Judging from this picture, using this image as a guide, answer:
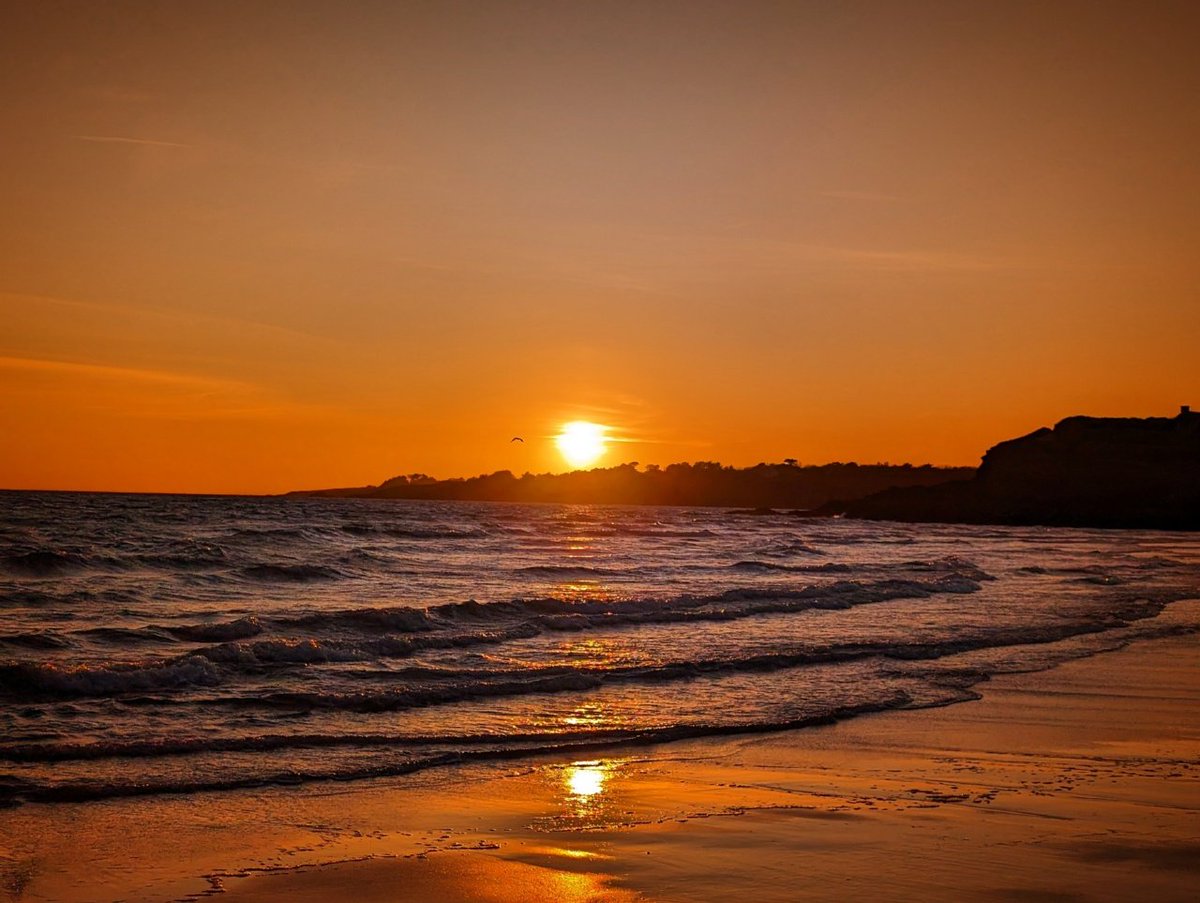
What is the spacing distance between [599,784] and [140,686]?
21.5ft

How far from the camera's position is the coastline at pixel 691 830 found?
20.2 ft

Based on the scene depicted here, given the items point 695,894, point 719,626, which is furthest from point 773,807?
point 719,626

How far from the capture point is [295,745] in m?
10.0

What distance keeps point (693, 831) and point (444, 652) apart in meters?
9.59

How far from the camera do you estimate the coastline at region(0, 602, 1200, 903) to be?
20.2 feet

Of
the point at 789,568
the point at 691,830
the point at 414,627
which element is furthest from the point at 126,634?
the point at 789,568

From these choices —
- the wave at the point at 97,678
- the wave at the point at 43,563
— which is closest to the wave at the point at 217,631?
the wave at the point at 97,678

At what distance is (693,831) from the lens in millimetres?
7305

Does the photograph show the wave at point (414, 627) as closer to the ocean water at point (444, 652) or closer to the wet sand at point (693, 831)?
the ocean water at point (444, 652)

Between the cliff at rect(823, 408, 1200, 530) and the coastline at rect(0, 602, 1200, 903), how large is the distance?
112 meters

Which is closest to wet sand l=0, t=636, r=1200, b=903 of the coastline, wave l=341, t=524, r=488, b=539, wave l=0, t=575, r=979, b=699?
the coastline

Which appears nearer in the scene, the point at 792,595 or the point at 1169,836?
the point at 1169,836

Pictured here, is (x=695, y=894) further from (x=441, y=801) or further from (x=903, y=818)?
(x=441, y=801)

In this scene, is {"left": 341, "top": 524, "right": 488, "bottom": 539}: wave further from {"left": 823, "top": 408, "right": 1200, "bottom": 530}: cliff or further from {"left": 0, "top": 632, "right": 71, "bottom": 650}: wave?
{"left": 823, "top": 408, "right": 1200, "bottom": 530}: cliff
